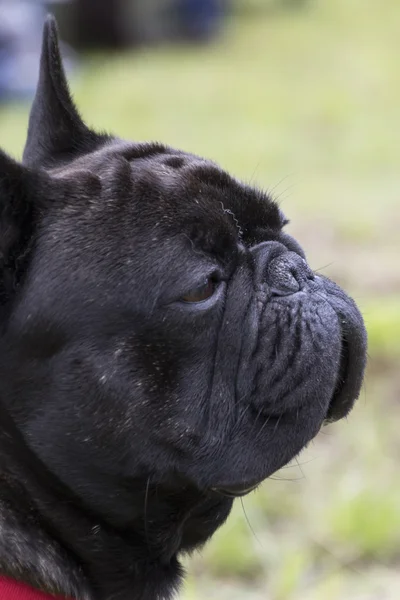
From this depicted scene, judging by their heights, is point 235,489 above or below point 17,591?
above

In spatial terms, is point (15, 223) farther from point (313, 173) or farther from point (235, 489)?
point (313, 173)

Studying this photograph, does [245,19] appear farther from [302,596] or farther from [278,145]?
[302,596]

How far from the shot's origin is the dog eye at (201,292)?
2498mm

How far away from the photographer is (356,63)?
1609cm

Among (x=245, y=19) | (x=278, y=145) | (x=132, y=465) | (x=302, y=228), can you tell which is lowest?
(x=245, y=19)

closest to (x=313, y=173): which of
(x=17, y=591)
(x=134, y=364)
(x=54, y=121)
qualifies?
(x=54, y=121)

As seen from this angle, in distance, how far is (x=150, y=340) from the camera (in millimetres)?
2473

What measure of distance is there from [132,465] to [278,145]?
29.7ft

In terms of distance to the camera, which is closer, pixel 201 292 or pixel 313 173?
pixel 201 292

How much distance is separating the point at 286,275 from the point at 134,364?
52 centimetres

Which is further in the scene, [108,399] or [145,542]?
[145,542]

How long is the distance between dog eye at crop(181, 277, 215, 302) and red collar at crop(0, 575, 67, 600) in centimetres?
86

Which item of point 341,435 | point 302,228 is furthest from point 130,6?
point 341,435

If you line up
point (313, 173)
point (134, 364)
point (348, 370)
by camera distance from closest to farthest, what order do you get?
point (134, 364), point (348, 370), point (313, 173)
